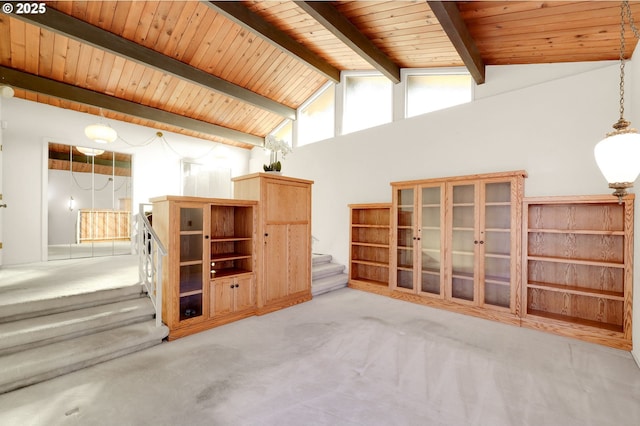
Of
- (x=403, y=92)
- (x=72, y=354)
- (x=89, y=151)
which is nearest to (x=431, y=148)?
(x=403, y=92)

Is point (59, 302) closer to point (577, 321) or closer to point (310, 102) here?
point (577, 321)

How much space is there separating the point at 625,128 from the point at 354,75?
15.6ft

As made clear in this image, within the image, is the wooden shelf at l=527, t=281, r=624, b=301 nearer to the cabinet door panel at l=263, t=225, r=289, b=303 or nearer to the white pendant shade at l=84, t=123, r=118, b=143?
the cabinet door panel at l=263, t=225, r=289, b=303

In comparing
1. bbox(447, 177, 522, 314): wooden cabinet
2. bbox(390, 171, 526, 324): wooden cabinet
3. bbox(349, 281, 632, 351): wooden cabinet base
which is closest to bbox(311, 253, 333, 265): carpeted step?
bbox(390, 171, 526, 324): wooden cabinet

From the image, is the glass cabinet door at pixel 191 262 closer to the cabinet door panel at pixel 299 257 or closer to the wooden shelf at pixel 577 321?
the cabinet door panel at pixel 299 257

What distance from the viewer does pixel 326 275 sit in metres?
5.17

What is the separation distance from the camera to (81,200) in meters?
5.33

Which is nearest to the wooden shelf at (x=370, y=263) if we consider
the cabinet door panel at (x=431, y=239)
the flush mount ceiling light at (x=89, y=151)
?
the cabinet door panel at (x=431, y=239)

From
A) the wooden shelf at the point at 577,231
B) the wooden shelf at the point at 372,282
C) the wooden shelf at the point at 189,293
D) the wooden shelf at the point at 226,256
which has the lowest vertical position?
the wooden shelf at the point at 372,282

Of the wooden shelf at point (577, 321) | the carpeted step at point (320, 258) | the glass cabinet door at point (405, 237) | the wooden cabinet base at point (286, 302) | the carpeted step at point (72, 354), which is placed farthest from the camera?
the carpeted step at point (320, 258)

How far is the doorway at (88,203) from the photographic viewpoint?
511 cm

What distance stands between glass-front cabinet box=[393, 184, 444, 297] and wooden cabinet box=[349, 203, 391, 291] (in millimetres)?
291

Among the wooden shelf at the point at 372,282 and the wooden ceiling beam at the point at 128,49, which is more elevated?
the wooden ceiling beam at the point at 128,49

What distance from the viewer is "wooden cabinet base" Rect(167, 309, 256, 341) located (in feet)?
9.51
